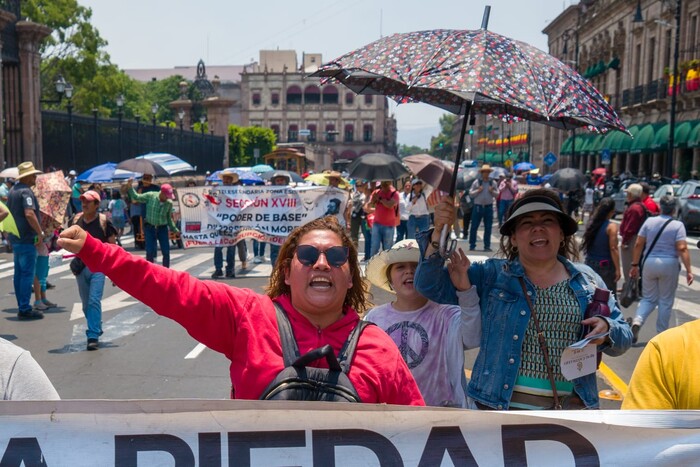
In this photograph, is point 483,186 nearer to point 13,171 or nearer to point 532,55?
point 13,171

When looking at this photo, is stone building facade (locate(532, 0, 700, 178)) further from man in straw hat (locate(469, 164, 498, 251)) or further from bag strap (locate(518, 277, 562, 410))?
bag strap (locate(518, 277, 562, 410))

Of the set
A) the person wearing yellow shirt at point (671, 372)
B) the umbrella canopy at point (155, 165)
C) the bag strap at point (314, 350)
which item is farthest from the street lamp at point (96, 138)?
the person wearing yellow shirt at point (671, 372)

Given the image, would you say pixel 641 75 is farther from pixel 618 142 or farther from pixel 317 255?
pixel 317 255

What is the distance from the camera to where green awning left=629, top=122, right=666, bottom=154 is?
44375 mm

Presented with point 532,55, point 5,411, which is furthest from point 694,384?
point 5,411

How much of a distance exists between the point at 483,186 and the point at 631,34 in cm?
3735

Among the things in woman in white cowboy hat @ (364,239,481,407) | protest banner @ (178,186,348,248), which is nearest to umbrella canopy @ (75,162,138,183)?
protest banner @ (178,186,348,248)

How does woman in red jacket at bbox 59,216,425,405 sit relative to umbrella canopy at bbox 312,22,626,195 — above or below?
below

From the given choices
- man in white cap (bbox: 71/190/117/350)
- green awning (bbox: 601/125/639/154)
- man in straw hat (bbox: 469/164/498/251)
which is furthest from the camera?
green awning (bbox: 601/125/639/154)

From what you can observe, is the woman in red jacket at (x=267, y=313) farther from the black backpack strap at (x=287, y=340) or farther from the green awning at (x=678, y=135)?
the green awning at (x=678, y=135)

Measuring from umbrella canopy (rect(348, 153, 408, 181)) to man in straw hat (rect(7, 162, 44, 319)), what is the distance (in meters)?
7.43

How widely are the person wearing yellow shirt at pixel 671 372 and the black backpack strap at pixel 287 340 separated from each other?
1131 mm

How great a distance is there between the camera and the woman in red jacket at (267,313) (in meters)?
3.08

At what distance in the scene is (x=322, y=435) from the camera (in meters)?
2.93
